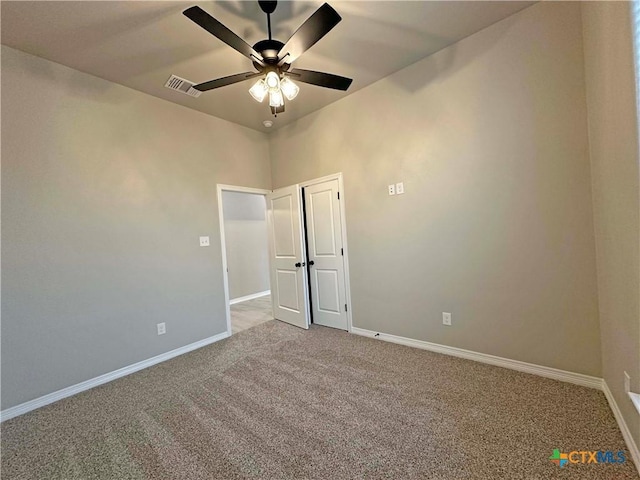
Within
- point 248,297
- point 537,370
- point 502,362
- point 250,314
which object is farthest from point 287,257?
point 537,370

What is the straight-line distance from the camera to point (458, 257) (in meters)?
2.52

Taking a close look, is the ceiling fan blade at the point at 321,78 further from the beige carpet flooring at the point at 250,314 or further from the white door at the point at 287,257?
the beige carpet flooring at the point at 250,314

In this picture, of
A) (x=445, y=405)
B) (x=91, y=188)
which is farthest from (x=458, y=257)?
(x=91, y=188)

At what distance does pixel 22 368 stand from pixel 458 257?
153 inches

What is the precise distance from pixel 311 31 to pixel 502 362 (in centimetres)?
299

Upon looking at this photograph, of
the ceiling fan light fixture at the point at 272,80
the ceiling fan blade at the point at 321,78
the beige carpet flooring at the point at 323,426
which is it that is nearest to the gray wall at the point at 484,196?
the beige carpet flooring at the point at 323,426

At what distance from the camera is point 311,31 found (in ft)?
4.95

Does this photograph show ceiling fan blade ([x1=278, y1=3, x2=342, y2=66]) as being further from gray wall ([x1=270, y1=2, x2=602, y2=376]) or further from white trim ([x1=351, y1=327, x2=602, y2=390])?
white trim ([x1=351, y1=327, x2=602, y2=390])

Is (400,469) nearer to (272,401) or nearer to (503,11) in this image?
(272,401)

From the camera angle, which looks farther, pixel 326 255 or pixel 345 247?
pixel 326 255

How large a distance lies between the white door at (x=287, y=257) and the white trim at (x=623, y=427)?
113 inches

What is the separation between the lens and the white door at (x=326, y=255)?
3.48m

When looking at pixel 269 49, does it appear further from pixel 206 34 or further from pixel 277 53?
pixel 206 34

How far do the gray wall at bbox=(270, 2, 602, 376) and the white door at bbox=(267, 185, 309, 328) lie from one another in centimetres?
83
